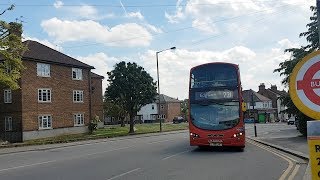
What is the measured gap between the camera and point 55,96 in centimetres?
5003

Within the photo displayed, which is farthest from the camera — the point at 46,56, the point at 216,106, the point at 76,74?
the point at 76,74

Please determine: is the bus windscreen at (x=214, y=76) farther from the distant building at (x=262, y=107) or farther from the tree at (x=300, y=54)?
the distant building at (x=262, y=107)

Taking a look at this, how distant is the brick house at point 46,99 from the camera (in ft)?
148

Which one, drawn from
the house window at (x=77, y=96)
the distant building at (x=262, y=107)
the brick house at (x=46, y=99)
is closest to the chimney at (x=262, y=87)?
the distant building at (x=262, y=107)

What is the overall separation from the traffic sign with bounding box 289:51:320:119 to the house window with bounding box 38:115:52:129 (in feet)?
147

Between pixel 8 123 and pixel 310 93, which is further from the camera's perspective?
pixel 8 123

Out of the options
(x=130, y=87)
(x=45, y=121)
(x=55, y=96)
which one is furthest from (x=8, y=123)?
(x=130, y=87)

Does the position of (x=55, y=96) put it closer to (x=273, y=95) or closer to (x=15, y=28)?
(x=15, y=28)

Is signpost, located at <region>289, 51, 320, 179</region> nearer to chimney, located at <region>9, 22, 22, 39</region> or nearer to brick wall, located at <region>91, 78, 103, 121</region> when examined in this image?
chimney, located at <region>9, 22, 22, 39</region>

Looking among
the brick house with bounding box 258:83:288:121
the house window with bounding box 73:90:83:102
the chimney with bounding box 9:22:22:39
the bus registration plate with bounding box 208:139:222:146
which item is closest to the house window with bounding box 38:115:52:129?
the house window with bounding box 73:90:83:102

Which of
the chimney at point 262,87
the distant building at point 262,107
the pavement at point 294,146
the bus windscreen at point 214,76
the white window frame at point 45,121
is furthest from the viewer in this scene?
the chimney at point 262,87

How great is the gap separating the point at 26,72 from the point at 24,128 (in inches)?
229

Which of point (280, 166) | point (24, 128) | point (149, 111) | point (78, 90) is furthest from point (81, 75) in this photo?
point (149, 111)

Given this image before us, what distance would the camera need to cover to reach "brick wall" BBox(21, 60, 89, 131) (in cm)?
4559
